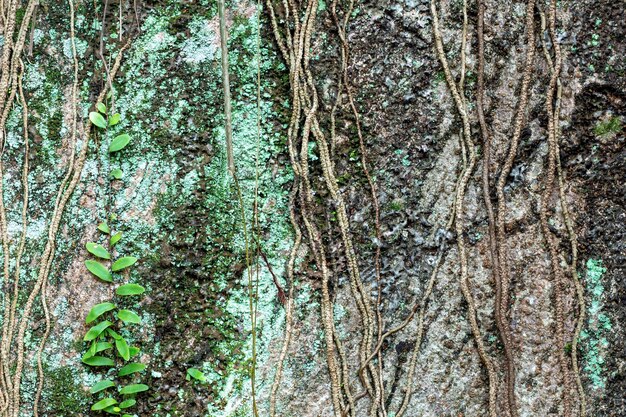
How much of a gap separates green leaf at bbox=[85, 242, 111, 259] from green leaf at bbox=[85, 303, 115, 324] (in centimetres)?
14

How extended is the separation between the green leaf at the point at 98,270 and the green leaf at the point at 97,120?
1.35ft

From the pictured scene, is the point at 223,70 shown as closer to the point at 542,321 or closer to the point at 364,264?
the point at 364,264

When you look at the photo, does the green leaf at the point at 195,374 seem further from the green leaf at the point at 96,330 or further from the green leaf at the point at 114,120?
the green leaf at the point at 114,120

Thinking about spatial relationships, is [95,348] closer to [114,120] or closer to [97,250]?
[97,250]

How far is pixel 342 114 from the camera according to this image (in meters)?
1.96

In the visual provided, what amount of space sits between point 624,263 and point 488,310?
17.6 inches

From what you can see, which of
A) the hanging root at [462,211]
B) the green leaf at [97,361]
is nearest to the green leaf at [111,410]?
the green leaf at [97,361]

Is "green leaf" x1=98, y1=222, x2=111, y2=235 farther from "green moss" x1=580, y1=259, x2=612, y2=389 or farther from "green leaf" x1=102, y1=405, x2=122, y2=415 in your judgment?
"green moss" x1=580, y1=259, x2=612, y2=389

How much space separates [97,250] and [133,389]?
42 cm

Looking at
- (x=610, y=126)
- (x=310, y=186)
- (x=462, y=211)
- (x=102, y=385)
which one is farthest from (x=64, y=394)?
(x=610, y=126)

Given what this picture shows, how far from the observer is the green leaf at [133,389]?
6.10 feet

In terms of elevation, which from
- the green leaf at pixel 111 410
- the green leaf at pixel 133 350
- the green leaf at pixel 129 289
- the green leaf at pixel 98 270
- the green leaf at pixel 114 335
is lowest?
the green leaf at pixel 111 410

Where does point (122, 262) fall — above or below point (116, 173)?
below

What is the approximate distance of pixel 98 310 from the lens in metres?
1.87
